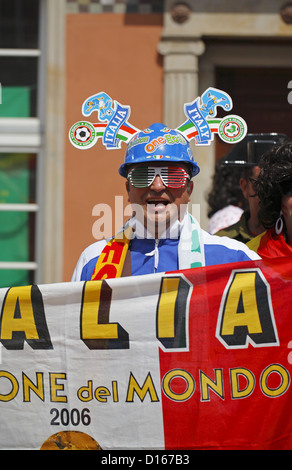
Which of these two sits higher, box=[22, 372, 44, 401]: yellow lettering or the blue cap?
the blue cap

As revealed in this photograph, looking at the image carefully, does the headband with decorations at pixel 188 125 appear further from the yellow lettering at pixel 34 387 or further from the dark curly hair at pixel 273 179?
the yellow lettering at pixel 34 387

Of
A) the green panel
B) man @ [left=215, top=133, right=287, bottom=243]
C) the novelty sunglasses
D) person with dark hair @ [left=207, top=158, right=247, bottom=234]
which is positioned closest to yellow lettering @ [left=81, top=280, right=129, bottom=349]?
the novelty sunglasses

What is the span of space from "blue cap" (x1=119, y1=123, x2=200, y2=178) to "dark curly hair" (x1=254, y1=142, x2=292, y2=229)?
0.30m

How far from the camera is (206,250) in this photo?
3.30 metres

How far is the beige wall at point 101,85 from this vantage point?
6652 millimetres

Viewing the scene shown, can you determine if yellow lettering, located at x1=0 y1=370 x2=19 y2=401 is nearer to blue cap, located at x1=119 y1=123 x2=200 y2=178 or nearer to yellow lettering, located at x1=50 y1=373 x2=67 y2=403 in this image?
yellow lettering, located at x1=50 y1=373 x2=67 y2=403

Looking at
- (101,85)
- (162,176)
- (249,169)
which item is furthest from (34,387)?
(101,85)

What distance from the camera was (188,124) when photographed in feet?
11.5

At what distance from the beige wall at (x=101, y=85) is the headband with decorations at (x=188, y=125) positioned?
3.07m

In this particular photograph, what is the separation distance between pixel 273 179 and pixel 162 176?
0.46 meters

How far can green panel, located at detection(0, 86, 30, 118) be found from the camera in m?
6.95
